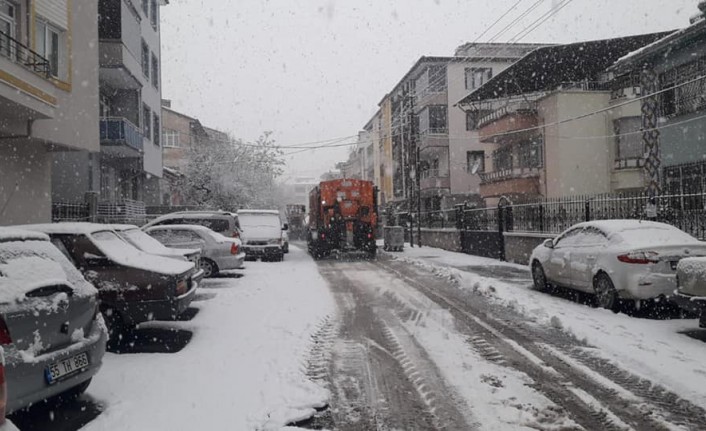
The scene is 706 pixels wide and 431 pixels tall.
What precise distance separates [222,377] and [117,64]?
17.8 meters

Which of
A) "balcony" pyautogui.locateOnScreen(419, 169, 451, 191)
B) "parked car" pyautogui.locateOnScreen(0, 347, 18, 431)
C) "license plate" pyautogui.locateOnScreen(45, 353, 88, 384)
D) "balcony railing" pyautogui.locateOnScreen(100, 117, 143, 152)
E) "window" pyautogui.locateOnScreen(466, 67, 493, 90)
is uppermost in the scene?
"window" pyautogui.locateOnScreen(466, 67, 493, 90)

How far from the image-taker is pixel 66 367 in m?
4.45

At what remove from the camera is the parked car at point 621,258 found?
846cm

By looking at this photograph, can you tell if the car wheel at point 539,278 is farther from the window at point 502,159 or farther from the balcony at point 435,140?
the balcony at point 435,140

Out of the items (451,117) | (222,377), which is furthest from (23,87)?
(451,117)

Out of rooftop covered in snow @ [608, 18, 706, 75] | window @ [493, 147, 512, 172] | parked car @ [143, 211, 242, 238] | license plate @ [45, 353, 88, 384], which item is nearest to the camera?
license plate @ [45, 353, 88, 384]

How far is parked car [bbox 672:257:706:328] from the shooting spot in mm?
6797

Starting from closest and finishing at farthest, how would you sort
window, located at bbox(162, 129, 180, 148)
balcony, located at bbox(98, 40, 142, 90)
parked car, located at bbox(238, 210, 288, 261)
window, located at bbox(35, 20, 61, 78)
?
window, located at bbox(35, 20, 61, 78)
balcony, located at bbox(98, 40, 142, 90)
parked car, located at bbox(238, 210, 288, 261)
window, located at bbox(162, 129, 180, 148)

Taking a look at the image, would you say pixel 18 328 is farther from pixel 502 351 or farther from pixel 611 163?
pixel 611 163

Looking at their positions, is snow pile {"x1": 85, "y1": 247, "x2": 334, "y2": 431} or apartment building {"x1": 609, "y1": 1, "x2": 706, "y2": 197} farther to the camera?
apartment building {"x1": 609, "y1": 1, "x2": 706, "y2": 197}

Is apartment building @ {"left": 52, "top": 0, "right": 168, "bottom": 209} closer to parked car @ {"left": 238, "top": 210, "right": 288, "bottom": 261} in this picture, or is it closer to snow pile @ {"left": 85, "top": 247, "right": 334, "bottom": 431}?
parked car @ {"left": 238, "top": 210, "right": 288, "bottom": 261}

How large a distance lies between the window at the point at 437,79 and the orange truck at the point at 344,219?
2342cm

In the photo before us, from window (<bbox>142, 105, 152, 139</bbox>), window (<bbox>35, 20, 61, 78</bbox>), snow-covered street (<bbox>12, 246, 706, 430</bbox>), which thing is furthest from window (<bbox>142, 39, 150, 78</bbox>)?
snow-covered street (<bbox>12, 246, 706, 430</bbox>)

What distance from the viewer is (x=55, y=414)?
4.80m
